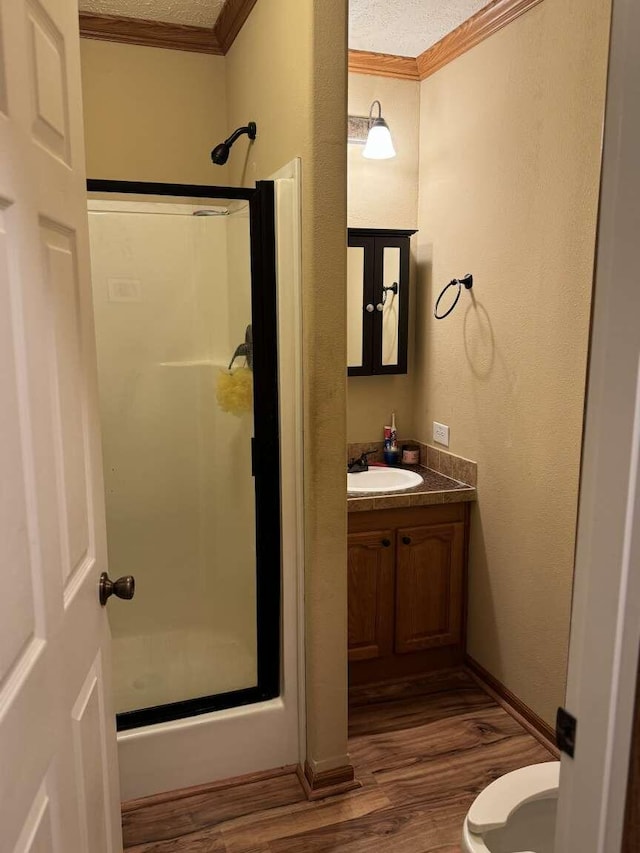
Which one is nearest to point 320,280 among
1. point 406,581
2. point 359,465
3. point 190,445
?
point 190,445

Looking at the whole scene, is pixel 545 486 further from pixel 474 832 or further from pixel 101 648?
pixel 101 648

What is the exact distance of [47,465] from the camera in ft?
3.42

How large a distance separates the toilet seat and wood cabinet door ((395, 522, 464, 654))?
1188 mm

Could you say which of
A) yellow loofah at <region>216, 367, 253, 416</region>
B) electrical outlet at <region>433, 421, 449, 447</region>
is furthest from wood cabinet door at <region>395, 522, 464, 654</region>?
yellow loofah at <region>216, 367, 253, 416</region>

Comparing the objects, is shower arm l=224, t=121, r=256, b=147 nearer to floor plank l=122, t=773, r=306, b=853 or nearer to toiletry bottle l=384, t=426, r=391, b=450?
toiletry bottle l=384, t=426, r=391, b=450

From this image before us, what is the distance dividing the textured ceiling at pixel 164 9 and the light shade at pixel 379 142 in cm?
79

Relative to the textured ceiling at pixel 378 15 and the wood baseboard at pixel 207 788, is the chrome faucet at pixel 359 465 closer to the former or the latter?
the wood baseboard at pixel 207 788

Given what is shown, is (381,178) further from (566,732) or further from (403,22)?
(566,732)

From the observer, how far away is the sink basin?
118 inches

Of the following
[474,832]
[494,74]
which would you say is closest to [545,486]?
[474,832]

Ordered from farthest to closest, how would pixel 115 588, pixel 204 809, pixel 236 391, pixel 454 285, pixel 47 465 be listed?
pixel 454 285
pixel 236 391
pixel 204 809
pixel 115 588
pixel 47 465

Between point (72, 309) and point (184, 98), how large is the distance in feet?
7.22

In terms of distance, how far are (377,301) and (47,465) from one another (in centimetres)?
230

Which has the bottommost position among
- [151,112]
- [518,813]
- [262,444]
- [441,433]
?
[518,813]
